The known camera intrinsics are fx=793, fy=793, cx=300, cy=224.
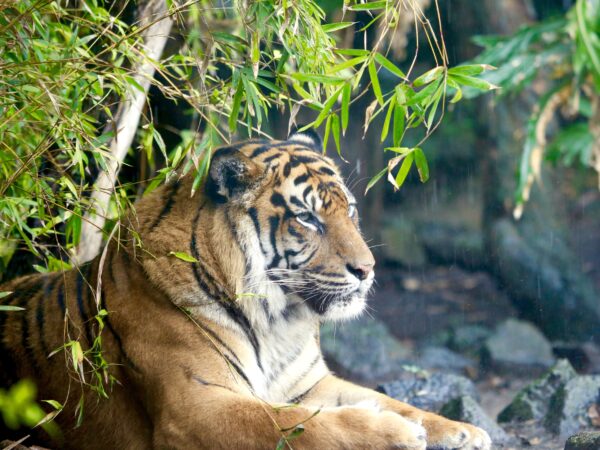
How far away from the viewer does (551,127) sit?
301 inches

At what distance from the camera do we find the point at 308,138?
339 centimetres

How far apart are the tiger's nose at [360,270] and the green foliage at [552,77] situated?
10.3ft

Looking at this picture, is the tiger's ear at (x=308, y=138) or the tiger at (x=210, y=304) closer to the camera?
the tiger at (x=210, y=304)

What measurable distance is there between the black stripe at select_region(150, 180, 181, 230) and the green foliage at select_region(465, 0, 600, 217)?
3.37 m

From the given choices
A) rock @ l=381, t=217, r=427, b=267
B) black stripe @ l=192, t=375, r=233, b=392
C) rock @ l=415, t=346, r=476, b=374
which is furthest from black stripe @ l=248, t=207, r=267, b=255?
rock @ l=381, t=217, r=427, b=267

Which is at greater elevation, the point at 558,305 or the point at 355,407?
the point at 355,407

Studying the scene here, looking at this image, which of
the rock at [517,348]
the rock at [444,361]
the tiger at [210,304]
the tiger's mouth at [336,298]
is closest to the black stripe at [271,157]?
the tiger at [210,304]

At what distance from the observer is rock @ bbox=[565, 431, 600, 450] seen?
2936mm

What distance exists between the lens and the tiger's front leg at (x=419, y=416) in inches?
108

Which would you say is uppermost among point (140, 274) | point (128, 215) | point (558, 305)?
point (128, 215)

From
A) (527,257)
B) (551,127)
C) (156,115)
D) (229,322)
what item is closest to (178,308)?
(229,322)

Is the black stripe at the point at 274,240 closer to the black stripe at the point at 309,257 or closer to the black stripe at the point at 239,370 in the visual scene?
the black stripe at the point at 309,257

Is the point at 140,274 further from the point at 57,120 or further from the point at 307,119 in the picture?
the point at 307,119

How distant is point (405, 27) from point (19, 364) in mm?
4832
